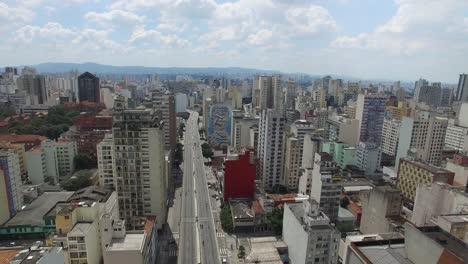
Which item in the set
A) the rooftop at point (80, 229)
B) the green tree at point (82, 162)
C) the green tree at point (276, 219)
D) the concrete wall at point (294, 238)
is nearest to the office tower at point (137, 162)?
the rooftop at point (80, 229)

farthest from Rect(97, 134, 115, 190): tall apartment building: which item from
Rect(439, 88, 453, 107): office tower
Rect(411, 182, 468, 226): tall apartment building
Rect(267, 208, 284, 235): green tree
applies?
Rect(439, 88, 453, 107): office tower

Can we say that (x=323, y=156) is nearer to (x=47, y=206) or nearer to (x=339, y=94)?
(x=47, y=206)

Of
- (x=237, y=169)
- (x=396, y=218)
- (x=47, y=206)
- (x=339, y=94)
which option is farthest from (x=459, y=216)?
(x=339, y=94)

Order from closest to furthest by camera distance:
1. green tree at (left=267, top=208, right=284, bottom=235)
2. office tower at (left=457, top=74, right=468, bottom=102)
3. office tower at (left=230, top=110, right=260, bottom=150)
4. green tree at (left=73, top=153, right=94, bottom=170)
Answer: green tree at (left=267, top=208, right=284, bottom=235)
green tree at (left=73, top=153, right=94, bottom=170)
office tower at (left=230, top=110, right=260, bottom=150)
office tower at (left=457, top=74, right=468, bottom=102)

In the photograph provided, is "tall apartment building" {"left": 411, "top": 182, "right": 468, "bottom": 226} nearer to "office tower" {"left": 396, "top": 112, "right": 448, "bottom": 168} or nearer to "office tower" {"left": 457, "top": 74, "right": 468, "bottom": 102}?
"office tower" {"left": 396, "top": 112, "right": 448, "bottom": 168}

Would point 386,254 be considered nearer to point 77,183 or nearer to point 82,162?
point 77,183

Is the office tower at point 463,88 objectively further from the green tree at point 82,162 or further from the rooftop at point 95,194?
the rooftop at point 95,194
